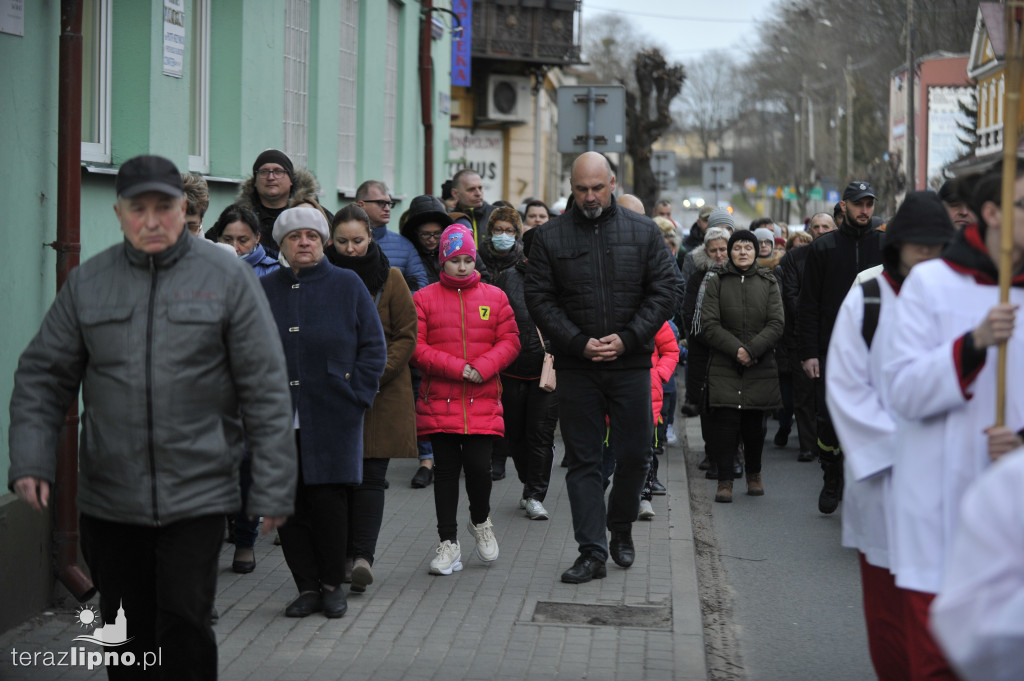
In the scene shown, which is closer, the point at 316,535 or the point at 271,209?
the point at 316,535

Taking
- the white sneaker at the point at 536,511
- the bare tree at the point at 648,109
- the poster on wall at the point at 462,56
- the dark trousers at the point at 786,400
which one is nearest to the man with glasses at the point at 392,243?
the white sneaker at the point at 536,511

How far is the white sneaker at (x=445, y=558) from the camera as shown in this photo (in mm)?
7242

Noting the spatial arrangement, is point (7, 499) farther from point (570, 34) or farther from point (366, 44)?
point (570, 34)

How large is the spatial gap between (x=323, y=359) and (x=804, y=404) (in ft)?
20.2

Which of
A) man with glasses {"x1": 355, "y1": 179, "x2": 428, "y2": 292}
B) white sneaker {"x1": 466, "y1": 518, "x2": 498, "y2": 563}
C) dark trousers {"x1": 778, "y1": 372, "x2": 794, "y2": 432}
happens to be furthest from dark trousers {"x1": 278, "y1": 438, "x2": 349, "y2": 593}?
dark trousers {"x1": 778, "y1": 372, "x2": 794, "y2": 432}

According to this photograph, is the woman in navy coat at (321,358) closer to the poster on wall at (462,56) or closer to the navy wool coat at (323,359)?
the navy wool coat at (323,359)

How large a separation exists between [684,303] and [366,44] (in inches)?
209

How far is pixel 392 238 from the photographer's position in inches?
372

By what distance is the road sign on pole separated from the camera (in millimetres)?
14773

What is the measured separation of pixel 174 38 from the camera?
28.7ft

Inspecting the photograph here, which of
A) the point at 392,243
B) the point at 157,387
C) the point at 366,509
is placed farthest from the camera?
the point at 392,243

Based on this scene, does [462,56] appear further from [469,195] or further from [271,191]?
[271,191]

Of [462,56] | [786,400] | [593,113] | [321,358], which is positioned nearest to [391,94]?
[593,113]

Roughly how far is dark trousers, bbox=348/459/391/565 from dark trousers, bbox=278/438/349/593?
40 cm
